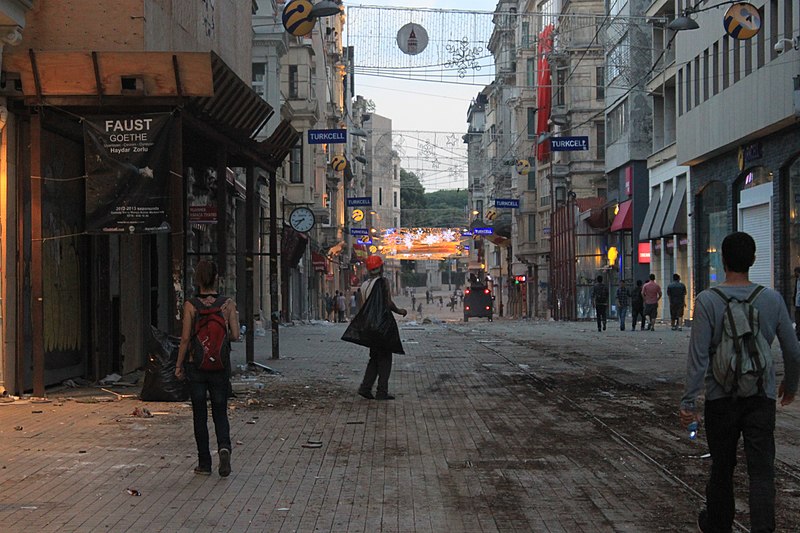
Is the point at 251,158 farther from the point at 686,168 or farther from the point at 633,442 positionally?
the point at 686,168

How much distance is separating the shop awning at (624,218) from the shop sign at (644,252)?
49.0 inches

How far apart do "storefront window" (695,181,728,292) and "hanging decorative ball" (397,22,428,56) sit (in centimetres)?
1264

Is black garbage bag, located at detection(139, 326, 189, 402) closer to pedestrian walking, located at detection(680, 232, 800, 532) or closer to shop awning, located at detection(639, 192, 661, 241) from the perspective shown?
pedestrian walking, located at detection(680, 232, 800, 532)

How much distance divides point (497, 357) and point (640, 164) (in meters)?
29.5

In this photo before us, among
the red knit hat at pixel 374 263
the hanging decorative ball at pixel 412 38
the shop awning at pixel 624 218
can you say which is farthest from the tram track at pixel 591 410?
the shop awning at pixel 624 218

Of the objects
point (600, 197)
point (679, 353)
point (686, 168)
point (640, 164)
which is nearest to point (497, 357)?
point (679, 353)

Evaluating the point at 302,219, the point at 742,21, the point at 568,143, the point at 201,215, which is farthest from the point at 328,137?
the point at 742,21

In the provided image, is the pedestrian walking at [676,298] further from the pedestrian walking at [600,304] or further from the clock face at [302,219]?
the clock face at [302,219]

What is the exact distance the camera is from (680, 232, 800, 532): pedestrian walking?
5.55 meters

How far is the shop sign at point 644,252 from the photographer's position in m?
47.5

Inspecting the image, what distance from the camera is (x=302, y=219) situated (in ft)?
117

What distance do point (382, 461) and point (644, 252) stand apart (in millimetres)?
40545

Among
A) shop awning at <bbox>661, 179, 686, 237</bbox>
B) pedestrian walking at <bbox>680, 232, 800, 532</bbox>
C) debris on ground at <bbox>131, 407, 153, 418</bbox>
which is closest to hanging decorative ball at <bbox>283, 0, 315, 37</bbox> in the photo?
debris on ground at <bbox>131, 407, 153, 418</bbox>

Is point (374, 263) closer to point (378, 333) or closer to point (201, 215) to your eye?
point (378, 333)
